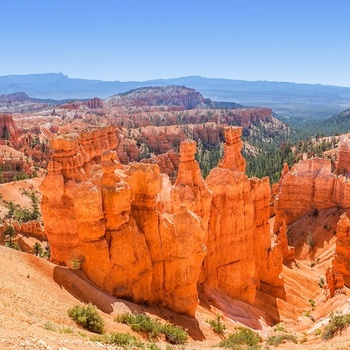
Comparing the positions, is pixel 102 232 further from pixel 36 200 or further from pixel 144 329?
pixel 36 200

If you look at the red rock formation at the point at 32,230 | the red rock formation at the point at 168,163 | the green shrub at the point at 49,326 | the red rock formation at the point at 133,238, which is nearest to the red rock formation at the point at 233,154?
the red rock formation at the point at 133,238

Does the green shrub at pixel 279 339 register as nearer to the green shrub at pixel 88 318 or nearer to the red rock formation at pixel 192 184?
the red rock formation at pixel 192 184

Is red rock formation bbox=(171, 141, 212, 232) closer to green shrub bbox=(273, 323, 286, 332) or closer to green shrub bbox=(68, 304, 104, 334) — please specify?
green shrub bbox=(273, 323, 286, 332)

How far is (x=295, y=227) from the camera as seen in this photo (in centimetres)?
4950

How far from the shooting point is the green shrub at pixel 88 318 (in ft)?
43.9

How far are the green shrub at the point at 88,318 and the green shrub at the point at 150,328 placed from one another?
1468 mm

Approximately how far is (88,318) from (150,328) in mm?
2538

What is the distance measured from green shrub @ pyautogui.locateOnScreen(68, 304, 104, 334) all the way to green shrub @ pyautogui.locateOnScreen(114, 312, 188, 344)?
4.81 feet

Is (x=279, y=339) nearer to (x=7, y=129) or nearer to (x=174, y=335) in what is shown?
(x=174, y=335)

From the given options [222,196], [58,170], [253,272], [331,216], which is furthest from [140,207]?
[331,216]

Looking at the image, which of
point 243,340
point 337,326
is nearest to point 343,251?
point 337,326

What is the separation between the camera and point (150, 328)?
15.0 meters

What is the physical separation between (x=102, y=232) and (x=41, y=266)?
2.54 metres

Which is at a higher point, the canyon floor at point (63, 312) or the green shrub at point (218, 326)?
the canyon floor at point (63, 312)
